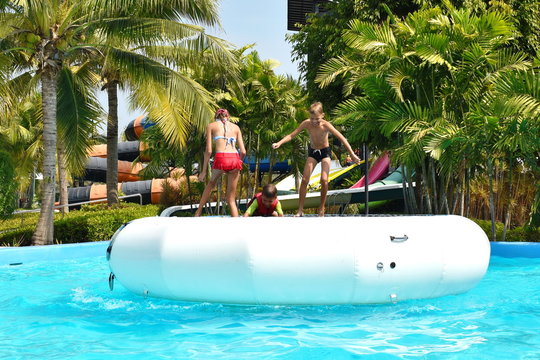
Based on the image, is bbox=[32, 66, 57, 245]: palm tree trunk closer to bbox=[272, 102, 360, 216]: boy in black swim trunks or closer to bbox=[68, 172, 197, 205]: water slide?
bbox=[272, 102, 360, 216]: boy in black swim trunks

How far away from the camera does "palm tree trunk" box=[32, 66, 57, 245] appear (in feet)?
44.2

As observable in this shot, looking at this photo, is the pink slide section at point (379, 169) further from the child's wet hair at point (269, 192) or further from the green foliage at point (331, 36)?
the child's wet hair at point (269, 192)

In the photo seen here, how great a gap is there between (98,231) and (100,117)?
300 cm

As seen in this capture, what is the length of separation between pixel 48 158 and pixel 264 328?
345 inches

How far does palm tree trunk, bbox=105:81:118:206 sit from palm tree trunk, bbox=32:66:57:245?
4.79m

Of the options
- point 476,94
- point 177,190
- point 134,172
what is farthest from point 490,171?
point 134,172

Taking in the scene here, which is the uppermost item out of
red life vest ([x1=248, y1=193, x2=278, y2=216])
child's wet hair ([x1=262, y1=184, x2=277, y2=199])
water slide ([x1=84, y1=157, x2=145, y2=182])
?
water slide ([x1=84, y1=157, x2=145, y2=182])

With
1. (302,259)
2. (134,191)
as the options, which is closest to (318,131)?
(302,259)

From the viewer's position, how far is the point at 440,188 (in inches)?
566

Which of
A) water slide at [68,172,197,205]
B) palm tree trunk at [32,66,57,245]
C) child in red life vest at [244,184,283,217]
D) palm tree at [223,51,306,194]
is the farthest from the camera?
water slide at [68,172,197,205]

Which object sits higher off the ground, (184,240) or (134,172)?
(134,172)

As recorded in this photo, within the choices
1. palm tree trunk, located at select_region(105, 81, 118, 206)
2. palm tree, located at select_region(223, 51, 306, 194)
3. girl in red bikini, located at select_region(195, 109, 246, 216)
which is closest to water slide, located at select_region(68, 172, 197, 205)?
palm tree, located at select_region(223, 51, 306, 194)

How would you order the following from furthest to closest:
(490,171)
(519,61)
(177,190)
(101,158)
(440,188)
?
(101,158) → (177,190) → (440,188) → (519,61) → (490,171)

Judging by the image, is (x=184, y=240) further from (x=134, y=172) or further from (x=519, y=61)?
(x=134, y=172)
